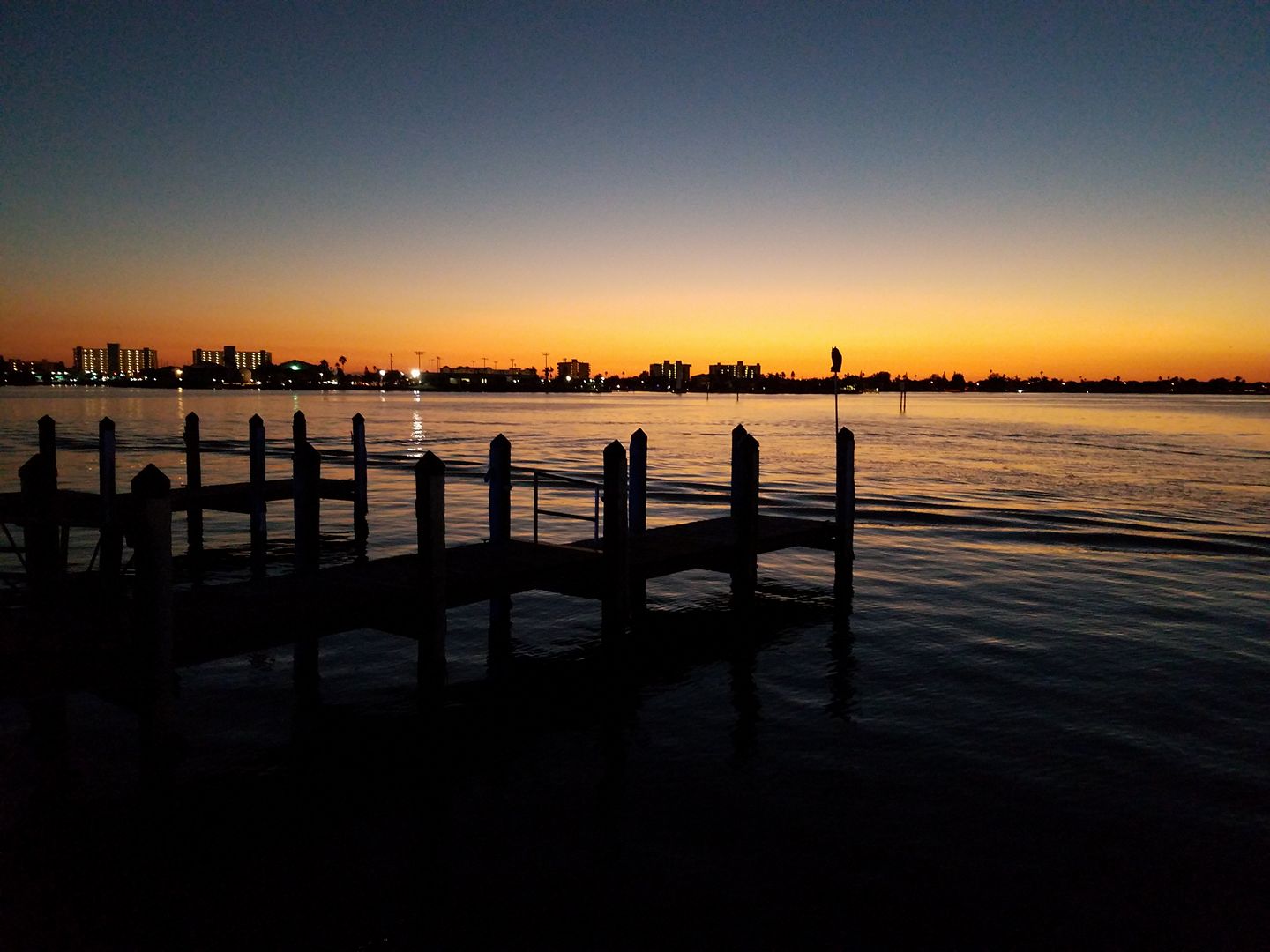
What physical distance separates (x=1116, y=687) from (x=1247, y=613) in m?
5.47

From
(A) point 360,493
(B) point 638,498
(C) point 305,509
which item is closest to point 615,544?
(B) point 638,498

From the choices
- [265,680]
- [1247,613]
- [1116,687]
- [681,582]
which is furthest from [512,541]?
[1247,613]

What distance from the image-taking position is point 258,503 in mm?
18047

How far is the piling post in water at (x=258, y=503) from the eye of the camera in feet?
55.9

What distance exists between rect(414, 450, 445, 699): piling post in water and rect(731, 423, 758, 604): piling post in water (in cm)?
599

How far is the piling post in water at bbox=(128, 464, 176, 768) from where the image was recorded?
22.5 ft

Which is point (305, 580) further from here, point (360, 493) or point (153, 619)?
point (360, 493)

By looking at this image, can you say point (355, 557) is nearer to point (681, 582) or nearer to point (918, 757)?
point (681, 582)

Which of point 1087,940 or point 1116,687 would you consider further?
Result: point 1116,687

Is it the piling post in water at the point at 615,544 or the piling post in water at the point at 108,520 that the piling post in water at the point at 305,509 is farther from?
the piling post in water at the point at 615,544

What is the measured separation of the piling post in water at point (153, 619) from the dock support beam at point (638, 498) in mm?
7446

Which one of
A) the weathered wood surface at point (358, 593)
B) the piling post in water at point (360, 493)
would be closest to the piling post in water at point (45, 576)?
the weathered wood surface at point (358, 593)

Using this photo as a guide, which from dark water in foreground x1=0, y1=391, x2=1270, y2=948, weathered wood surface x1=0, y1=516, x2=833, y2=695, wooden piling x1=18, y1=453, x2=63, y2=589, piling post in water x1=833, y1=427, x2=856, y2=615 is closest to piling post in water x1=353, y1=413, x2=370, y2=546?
dark water in foreground x1=0, y1=391, x2=1270, y2=948

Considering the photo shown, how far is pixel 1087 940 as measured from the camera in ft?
18.9
